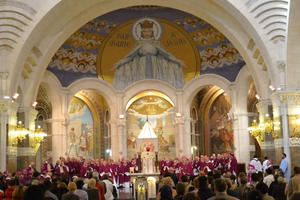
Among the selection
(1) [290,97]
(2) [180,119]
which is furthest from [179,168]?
(1) [290,97]

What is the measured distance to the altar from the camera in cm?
1405

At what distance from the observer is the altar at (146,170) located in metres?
14.0

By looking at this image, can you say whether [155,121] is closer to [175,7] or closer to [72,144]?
[72,144]

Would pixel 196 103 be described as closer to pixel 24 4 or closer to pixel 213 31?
pixel 213 31

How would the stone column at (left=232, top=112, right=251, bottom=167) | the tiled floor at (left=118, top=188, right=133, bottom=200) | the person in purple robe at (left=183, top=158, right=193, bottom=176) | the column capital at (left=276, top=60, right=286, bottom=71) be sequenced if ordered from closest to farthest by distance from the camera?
the column capital at (left=276, top=60, right=286, bottom=71)
the tiled floor at (left=118, top=188, right=133, bottom=200)
the person in purple robe at (left=183, top=158, right=193, bottom=176)
the stone column at (left=232, top=112, right=251, bottom=167)

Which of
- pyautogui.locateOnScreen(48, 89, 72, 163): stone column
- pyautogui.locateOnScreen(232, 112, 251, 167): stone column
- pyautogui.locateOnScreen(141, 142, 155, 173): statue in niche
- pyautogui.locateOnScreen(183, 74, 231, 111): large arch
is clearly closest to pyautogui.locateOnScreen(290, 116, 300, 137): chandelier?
pyautogui.locateOnScreen(141, 142, 155, 173): statue in niche

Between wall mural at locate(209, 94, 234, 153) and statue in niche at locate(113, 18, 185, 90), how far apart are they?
10.2 feet

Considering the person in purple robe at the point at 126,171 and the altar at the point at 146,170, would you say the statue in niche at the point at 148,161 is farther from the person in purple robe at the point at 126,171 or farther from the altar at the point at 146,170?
the person in purple robe at the point at 126,171

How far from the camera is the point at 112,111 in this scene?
2423 centimetres

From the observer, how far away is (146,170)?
19016mm

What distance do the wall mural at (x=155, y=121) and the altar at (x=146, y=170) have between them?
18.0 feet

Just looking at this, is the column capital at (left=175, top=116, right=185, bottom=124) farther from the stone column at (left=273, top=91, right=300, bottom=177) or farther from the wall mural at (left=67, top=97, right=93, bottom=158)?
the stone column at (left=273, top=91, right=300, bottom=177)

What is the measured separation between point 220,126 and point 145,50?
6.46m

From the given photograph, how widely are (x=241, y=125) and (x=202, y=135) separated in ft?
16.1
